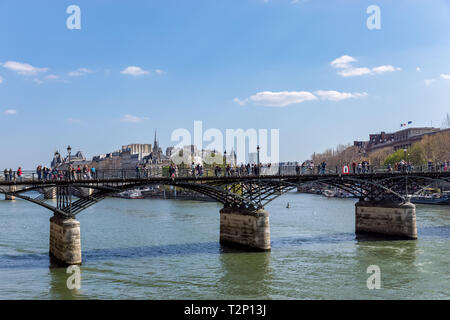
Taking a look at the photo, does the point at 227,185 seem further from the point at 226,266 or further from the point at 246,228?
the point at 226,266

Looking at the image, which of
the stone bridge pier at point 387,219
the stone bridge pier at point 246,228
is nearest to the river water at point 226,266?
the stone bridge pier at point 246,228

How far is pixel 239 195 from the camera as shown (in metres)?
38.1

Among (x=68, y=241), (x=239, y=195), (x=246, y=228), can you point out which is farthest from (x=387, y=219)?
(x=68, y=241)

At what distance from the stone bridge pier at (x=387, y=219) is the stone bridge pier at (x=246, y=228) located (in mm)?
14032

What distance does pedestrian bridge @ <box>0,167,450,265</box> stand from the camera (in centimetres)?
3128

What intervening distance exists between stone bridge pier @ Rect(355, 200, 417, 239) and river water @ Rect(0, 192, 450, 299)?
1.36 m

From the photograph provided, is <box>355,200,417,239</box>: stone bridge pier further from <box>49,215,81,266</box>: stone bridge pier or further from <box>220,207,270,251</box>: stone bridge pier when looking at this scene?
<box>49,215,81,266</box>: stone bridge pier

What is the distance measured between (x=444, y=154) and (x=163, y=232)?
68.1 meters

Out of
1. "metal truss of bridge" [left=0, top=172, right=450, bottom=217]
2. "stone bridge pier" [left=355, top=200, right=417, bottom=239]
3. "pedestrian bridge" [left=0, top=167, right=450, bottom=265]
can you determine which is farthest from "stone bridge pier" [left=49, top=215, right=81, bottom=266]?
"stone bridge pier" [left=355, top=200, right=417, bottom=239]

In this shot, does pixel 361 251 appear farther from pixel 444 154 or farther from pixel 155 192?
pixel 155 192

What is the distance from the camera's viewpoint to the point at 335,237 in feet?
149

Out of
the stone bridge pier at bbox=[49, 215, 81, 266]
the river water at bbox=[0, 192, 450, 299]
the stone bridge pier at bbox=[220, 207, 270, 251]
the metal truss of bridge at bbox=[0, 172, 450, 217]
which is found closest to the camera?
the river water at bbox=[0, 192, 450, 299]
